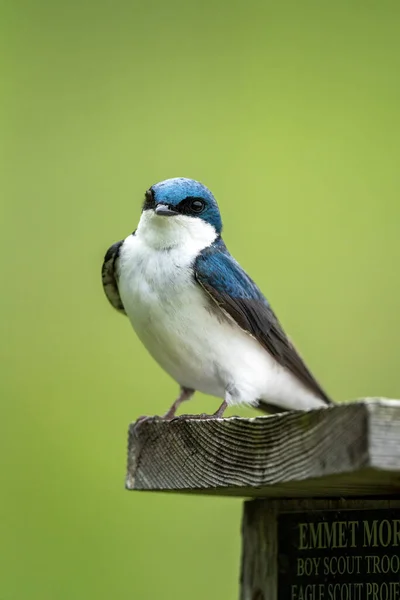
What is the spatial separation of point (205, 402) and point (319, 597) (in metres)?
2.24

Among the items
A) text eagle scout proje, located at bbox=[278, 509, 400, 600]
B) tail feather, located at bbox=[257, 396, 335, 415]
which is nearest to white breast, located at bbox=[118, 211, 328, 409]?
tail feather, located at bbox=[257, 396, 335, 415]

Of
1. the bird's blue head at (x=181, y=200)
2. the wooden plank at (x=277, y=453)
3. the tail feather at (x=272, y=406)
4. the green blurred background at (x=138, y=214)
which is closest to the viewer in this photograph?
the wooden plank at (x=277, y=453)

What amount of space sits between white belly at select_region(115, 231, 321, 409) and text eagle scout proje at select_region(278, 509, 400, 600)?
492 millimetres

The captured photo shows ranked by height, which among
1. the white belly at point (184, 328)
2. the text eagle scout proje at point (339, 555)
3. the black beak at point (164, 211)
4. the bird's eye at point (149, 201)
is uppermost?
the bird's eye at point (149, 201)

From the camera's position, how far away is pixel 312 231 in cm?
488

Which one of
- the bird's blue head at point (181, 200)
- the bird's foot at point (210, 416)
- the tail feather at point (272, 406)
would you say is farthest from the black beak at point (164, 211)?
the tail feather at point (272, 406)

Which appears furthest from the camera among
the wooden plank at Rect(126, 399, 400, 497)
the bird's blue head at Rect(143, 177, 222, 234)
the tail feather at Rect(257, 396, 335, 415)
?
the tail feather at Rect(257, 396, 335, 415)

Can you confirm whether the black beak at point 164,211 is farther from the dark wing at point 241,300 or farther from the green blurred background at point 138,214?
the green blurred background at point 138,214

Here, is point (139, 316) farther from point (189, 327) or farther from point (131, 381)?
point (131, 381)

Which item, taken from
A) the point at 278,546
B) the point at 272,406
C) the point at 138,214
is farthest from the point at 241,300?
the point at 138,214

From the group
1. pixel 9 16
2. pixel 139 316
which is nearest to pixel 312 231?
pixel 9 16

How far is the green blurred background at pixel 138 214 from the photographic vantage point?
4141 millimetres

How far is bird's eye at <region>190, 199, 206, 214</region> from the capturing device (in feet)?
9.54

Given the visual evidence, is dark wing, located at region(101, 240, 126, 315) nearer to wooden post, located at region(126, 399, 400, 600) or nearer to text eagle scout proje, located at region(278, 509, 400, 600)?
wooden post, located at region(126, 399, 400, 600)
